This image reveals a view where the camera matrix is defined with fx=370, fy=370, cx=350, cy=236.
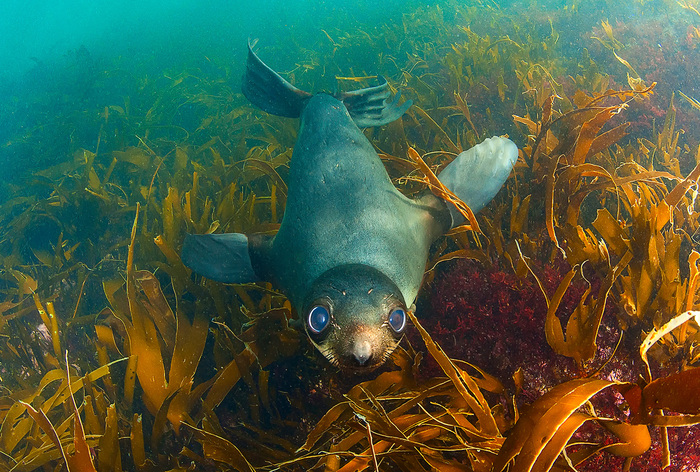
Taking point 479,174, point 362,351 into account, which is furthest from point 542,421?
point 479,174

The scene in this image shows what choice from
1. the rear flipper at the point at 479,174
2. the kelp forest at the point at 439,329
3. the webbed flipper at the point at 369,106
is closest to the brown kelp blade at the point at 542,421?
the kelp forest at the point at 439,329

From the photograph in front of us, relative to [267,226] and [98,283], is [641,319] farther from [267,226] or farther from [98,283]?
[98,283]

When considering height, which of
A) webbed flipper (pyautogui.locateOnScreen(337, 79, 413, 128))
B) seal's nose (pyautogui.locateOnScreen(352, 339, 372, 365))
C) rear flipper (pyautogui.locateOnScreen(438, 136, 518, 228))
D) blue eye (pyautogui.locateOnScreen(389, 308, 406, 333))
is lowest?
rear flipper (pyautogui.locateOnScreen(438, 136, 518, 228))

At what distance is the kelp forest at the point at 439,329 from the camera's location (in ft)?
4.83

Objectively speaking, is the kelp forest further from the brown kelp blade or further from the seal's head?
the seal's head

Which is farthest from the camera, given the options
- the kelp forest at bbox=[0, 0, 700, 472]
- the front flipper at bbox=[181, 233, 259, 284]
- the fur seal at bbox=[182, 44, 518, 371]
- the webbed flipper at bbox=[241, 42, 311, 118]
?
the webbed flipper at bbox=[241, 42, 311, 118]

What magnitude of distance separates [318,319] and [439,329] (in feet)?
2.92

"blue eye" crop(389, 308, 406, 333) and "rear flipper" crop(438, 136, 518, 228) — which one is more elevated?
"blue eye" crop(389, 308, 406, 333)

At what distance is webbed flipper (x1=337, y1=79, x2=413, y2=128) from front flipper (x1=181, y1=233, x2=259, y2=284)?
5.34 ft

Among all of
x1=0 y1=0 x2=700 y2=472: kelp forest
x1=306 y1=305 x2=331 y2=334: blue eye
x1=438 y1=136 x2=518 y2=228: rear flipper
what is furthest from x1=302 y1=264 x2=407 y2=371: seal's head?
x1=438 y1=136 x2=518 y2=228: rear flipper

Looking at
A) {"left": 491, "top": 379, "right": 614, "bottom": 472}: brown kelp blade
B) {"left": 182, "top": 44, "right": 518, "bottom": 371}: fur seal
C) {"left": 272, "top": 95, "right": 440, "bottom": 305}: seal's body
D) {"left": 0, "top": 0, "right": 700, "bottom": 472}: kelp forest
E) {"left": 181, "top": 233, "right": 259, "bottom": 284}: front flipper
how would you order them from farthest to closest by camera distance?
{"left": 181, "top": 233, "right": 259, "bottom": 284}: front flipper
{"left": 272, "top": 95, "right": 440, "bottom": 305}: seal's body
{"left": 182, "top": 44, "right": 518, "bottom": 371}: fur seal
{"left": 0, "top": 0, "right": 700, "bottom": 472}: kelp forest
{"left": 491, "top": 379, "right": 614, "bottom": 472}: brown kelp blade

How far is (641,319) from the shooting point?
1.85m

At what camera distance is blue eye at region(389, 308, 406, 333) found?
1.62m

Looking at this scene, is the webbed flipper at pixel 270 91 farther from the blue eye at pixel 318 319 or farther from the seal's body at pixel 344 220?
the blue eye at pixel 318 319
